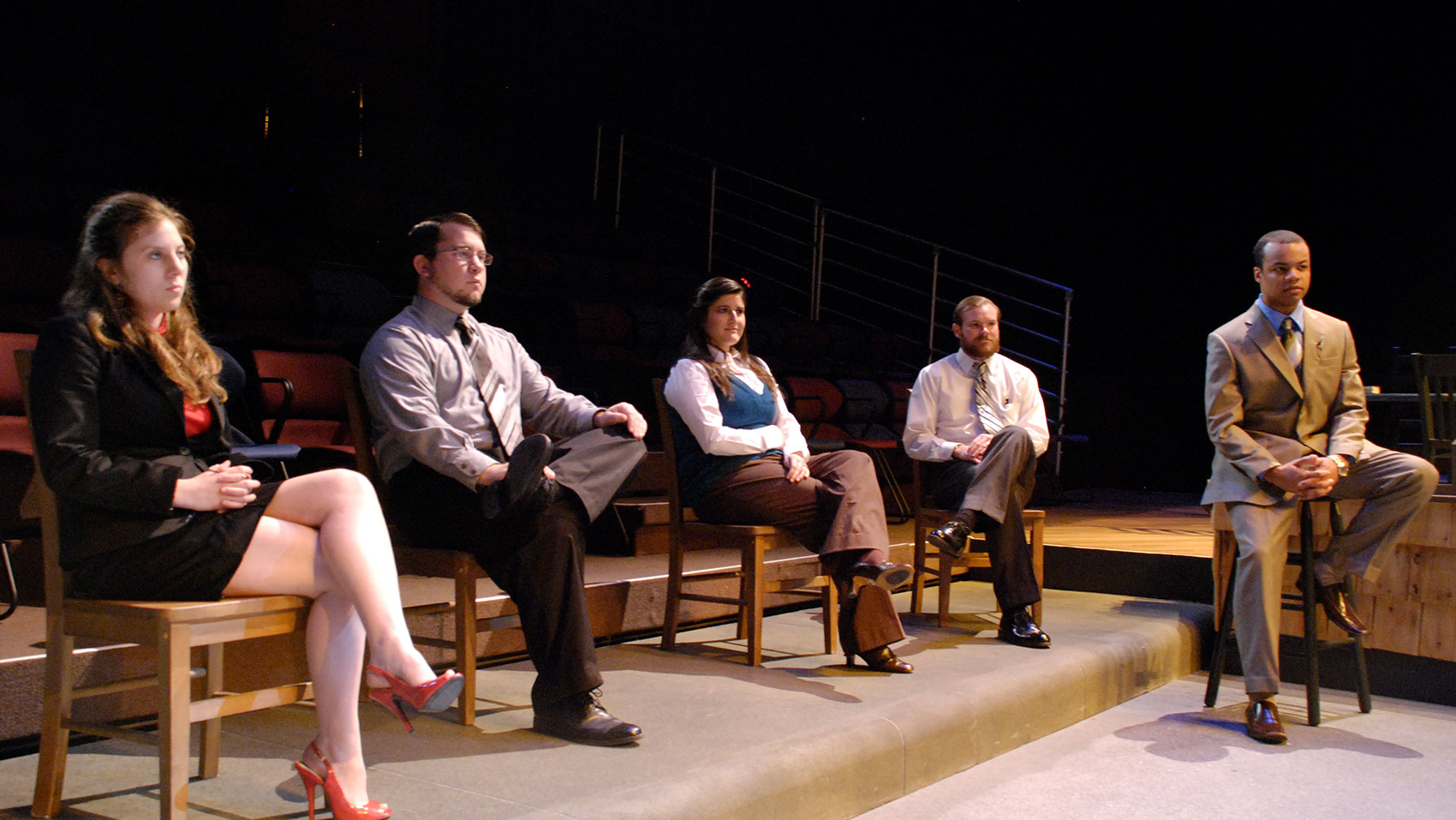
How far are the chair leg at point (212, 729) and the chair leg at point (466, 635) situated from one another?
0.49m

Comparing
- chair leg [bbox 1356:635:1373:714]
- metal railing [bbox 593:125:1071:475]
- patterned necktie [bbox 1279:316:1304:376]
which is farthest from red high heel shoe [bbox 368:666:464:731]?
metal railing [bbox 593:125:1071:475]

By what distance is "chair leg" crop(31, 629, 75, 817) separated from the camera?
1.74 meters

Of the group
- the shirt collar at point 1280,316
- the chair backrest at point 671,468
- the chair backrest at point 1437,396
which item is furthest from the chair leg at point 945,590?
the chair backrest at point 1437,396

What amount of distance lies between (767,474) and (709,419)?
207mm

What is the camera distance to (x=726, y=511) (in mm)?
2973

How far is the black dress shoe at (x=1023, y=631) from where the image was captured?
127 inches

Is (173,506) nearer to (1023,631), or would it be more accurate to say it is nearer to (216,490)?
(216,490)

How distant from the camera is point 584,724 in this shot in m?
2.18

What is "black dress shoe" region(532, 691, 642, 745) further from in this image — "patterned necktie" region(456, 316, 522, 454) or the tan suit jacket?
the tan suit jacket

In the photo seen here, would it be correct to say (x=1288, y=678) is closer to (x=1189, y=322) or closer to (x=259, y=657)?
(x=259, y=657)

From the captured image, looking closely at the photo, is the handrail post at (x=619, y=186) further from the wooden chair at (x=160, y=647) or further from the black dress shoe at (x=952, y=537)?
the wooden chair at (x=160, y=647)

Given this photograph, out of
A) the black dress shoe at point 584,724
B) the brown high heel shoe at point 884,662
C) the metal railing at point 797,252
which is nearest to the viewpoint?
the black dress shoe at point 584,724

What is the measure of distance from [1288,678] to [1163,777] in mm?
1321

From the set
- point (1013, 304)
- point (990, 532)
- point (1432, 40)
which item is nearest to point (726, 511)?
point (990, 532)
